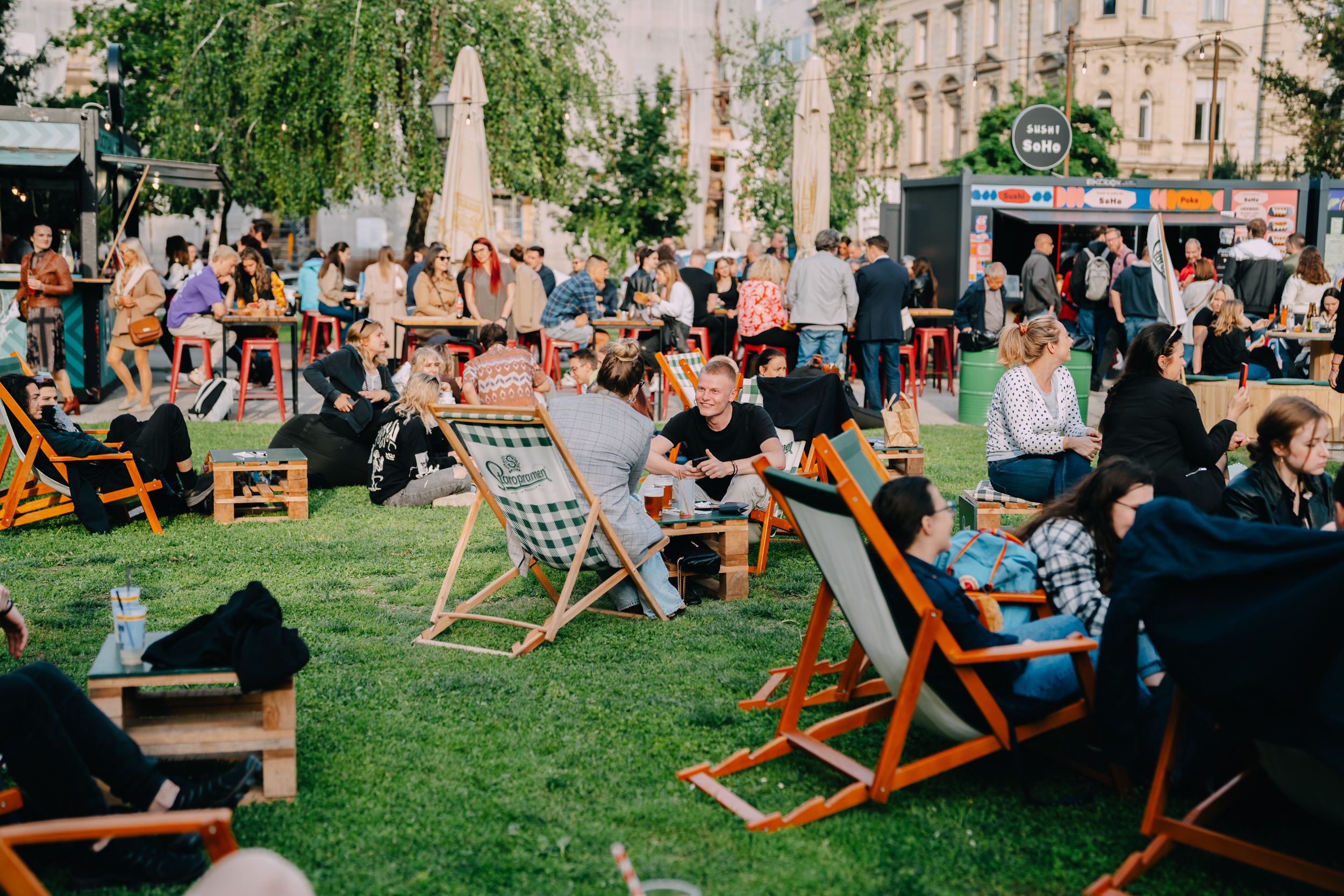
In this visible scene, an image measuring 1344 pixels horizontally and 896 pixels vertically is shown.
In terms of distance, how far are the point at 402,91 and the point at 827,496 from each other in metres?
18.1

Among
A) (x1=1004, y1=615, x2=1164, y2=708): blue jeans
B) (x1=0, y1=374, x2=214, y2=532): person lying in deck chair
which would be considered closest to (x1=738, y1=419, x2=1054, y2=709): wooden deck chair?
(x1=1004, y1=615, x2=1164, y2=708): blue jeans

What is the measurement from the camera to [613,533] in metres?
5.47

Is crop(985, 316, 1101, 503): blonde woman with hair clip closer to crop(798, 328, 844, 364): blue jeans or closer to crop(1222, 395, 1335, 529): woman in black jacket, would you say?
crop(1222, 395, 1335, 529): woman in black jacket

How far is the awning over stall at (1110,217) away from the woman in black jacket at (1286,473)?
45.7ft

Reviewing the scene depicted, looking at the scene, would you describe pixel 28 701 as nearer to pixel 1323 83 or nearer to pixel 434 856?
pixel 434 856

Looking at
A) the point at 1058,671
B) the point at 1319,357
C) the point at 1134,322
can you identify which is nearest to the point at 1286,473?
the point at 1058,671

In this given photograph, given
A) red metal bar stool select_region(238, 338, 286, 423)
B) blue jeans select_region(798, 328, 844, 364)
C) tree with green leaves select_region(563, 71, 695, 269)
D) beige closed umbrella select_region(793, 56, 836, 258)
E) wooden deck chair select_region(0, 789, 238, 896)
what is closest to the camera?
wooden deck chair select_region(0, 789, 238, 896)

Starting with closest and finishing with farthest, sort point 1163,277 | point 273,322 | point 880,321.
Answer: point 1163,277
point 273,322
point 880,321

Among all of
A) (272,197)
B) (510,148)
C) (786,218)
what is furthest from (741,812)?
(786,218)

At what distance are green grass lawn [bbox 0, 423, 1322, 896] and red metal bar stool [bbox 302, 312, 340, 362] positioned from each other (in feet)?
28.9

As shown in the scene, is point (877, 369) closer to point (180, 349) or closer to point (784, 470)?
point (180, 349)

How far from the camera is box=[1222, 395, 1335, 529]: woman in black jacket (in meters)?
4.84

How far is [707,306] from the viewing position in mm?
15117

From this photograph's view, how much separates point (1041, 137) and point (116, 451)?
1689cm
